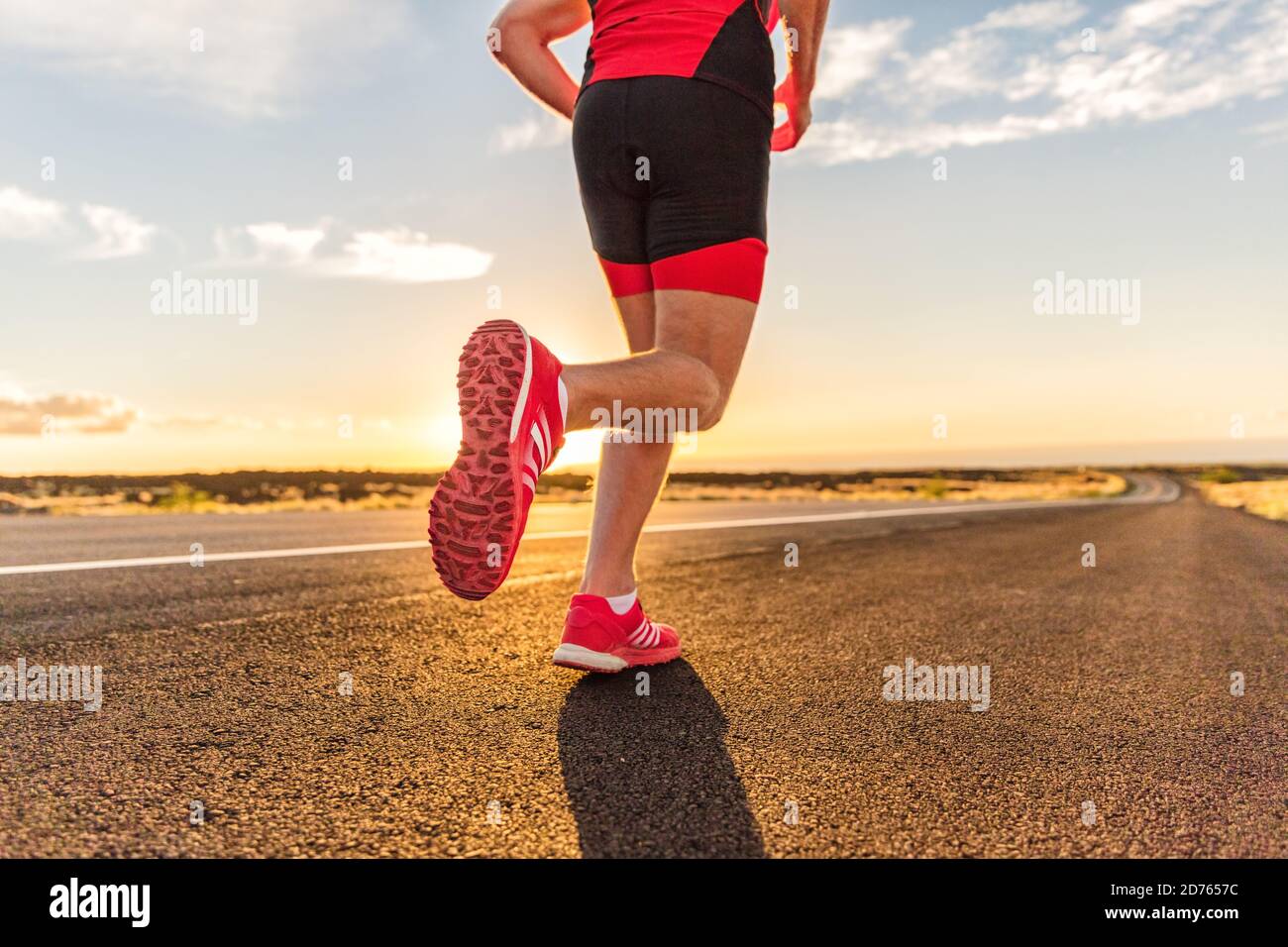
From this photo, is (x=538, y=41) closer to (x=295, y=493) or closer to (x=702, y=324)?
(x=702, y=324)

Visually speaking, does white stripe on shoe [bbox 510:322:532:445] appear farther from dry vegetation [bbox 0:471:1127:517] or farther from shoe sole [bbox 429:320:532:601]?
dry vegetation [bbox 0:471:1127:517]

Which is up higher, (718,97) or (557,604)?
(718,97)

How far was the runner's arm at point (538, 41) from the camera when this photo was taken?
2.91 meters

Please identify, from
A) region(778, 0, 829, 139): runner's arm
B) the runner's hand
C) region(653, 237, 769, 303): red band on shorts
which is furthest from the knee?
region(778, 0, 829, 139): runner's arm

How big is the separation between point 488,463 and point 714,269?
895 mm

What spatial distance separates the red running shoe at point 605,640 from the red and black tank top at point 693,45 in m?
Answer: 1.54

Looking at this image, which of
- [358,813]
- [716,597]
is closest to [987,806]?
[358,813]

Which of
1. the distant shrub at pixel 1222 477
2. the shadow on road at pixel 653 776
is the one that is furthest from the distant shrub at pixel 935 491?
the distant shrub at pixel 1222 477

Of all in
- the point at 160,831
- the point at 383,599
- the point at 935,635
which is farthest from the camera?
the point at 383,599

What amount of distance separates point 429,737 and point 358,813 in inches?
15.3

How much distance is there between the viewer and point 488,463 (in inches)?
77.9

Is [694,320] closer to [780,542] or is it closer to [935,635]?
[935,635]
